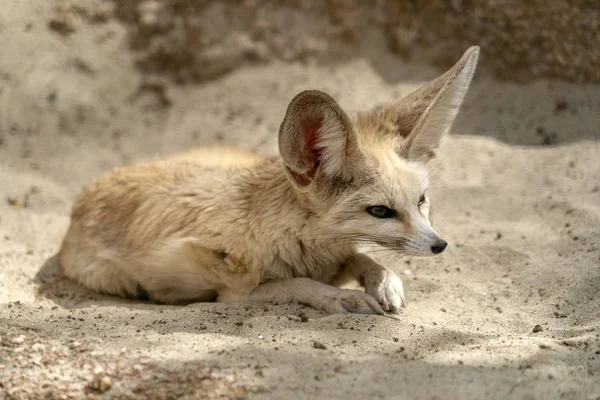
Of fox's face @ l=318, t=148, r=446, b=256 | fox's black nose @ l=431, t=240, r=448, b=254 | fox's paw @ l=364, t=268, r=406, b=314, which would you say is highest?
fox's face @ l=318, t=148, r=446, b=256

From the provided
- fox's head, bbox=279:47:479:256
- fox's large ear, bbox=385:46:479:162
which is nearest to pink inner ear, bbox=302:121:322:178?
fox's head, bbox=279:47:479:256

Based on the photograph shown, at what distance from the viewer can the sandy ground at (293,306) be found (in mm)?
2947

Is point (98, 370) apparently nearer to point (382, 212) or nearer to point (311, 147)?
point (311, 147)

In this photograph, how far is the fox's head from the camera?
360 centimetres

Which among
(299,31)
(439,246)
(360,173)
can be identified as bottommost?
(439,246)

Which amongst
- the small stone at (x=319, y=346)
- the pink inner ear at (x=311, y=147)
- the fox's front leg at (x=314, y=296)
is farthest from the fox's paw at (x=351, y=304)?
the pink inner ear at (x=311, y=147)

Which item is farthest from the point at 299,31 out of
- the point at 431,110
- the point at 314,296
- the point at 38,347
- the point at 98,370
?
the point at 98,370

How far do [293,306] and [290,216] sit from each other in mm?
481

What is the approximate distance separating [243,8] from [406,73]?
1.75m

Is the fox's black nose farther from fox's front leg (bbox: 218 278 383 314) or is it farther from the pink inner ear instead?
the pink inner ear

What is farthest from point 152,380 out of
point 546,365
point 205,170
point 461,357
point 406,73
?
point 406,73

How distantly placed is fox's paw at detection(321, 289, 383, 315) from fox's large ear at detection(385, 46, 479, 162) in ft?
2.78

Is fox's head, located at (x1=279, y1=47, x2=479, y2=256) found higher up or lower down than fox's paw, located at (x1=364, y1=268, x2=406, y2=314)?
higher up

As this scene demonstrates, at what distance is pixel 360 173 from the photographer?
3770 millimetres
